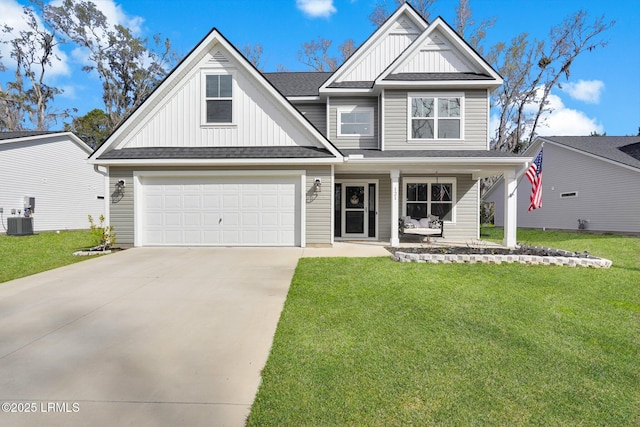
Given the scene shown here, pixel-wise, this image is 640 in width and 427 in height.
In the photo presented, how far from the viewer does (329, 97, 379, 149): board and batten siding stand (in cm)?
1228

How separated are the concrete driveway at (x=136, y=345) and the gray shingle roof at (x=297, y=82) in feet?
27.6

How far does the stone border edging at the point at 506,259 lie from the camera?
7562 millimetres

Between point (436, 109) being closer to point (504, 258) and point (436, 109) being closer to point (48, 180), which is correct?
point (504, 258)

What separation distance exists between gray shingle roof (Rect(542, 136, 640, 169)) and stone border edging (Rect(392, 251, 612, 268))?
1103cm

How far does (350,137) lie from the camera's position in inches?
486

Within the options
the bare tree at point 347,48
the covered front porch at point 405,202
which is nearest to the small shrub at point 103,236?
the covered front porch at point 405,202

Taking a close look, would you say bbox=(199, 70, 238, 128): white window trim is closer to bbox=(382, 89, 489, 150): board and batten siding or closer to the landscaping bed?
bbox=(382, 89, 489, 150): board and batten siding

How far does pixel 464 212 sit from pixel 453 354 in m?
10.0

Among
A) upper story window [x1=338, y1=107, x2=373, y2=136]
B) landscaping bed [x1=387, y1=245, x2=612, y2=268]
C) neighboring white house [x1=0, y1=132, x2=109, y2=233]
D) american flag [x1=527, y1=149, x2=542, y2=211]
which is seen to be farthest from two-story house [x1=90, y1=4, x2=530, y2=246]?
neighboring white house [x1=0, y1=132, x2=109, y2=233]

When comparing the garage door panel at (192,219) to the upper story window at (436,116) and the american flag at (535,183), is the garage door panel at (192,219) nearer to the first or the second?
the upper story window at (436,116)

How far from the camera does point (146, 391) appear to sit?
2.92 metres

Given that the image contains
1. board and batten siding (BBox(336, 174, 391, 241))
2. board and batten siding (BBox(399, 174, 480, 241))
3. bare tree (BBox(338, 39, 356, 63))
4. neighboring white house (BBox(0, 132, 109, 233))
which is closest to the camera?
board and batten siding (BBox(336, 174, 391, 241))

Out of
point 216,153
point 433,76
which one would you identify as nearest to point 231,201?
point 216,153

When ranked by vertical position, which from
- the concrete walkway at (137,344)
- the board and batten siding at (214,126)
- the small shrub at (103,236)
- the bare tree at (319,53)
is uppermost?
the bare tree at (319,53)
